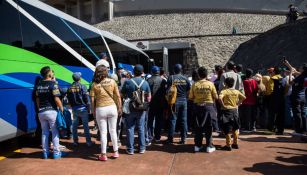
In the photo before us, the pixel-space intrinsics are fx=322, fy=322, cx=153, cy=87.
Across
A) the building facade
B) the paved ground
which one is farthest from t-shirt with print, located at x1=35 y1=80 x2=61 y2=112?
the building facade

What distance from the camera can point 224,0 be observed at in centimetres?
5169

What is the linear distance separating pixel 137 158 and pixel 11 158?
8.40 ft

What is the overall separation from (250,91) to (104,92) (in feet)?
14.3

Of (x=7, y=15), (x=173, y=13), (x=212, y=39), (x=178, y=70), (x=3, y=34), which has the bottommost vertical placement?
(x=178, y=70)

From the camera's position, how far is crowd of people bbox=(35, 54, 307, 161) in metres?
6.29

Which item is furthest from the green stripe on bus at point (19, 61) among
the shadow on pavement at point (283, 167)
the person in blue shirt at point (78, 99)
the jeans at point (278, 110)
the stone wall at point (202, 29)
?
the stone wall at point (202, 29)

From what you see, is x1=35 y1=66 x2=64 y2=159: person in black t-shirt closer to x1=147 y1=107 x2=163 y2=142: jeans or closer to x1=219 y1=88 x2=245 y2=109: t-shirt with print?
x1=147 y1=107 x2=163 y2=142: jeans

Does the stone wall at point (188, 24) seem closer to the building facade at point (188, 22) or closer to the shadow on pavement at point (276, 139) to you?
the building facade at point (188, 22)

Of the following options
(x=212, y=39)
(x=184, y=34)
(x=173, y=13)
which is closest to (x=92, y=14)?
(x=173, y=13)

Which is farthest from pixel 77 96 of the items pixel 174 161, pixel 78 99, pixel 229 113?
pixel 229 113

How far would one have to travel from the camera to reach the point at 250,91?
28.7 ft

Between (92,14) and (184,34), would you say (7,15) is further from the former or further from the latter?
(92,14)

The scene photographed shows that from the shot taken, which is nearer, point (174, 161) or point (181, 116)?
point (174, 161)

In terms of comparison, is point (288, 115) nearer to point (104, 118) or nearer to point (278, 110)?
point (278, 110)
